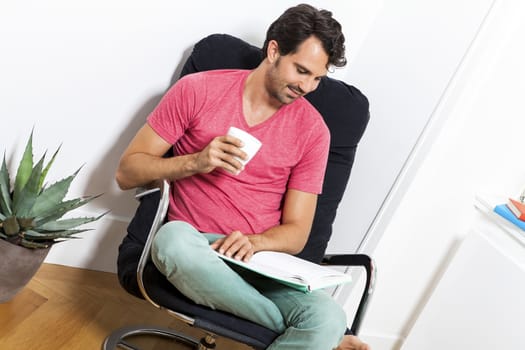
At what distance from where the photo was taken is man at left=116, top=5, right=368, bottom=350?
1823mm

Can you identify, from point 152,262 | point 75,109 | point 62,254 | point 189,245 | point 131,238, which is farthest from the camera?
point 62,254

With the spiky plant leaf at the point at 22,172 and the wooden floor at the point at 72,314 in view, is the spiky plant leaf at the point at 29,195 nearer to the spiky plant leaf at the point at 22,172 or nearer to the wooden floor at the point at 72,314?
the spiky plant leaf at the point at 22,172

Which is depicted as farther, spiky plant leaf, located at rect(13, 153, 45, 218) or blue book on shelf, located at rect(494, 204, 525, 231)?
blue book on shelf, located at rect(494, 204, 525, 231)

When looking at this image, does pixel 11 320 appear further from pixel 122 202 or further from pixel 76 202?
pixel 122 202

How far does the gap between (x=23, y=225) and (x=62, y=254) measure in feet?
1.70

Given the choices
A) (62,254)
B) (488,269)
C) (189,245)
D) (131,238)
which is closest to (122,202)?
(62,254)

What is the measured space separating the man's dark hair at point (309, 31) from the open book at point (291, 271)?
0.59 metres

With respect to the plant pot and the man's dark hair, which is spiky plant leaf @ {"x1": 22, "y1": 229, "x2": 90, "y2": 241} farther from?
the man's dark hair

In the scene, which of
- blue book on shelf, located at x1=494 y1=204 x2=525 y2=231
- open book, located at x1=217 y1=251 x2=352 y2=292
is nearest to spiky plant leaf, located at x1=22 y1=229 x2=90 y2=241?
open book, located at x1=217 y1=251 x2=352 y2=292

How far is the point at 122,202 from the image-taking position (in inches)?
101

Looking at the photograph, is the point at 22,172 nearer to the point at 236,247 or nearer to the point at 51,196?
the point at 51,196

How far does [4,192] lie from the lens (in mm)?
2109

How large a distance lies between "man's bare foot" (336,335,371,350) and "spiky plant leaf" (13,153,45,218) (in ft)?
3.31

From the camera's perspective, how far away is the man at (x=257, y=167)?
5.98ft
